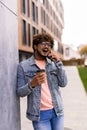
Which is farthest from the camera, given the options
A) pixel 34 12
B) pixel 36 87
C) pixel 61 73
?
pixel 34 12

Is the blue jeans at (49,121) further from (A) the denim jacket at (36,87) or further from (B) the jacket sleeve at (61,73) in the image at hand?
(B) the jacket sleeve at (61,73)

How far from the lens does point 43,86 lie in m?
3.74

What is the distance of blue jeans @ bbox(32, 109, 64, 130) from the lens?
146 inches

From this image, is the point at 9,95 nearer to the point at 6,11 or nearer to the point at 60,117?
the point at 60,117

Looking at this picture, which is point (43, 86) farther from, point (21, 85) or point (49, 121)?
point (49, 121)

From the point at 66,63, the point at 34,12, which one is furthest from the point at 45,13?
the point at 66,63

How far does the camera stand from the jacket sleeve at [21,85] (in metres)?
3.66

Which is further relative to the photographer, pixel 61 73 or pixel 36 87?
pixel 61 73

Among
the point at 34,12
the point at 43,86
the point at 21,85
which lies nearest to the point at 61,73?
the point at 43,86

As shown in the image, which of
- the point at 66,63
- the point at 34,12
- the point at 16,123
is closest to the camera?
the point at 16,123

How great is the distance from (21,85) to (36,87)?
0.19 m

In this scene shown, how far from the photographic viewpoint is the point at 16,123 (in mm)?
4051

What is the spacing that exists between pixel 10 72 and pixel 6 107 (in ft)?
1.18

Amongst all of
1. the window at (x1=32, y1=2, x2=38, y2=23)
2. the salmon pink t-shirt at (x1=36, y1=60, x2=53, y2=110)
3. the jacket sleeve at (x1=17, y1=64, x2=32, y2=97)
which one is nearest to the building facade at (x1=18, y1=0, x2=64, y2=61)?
the window at (x1=32, y1=2, x2=38, y2=23)
